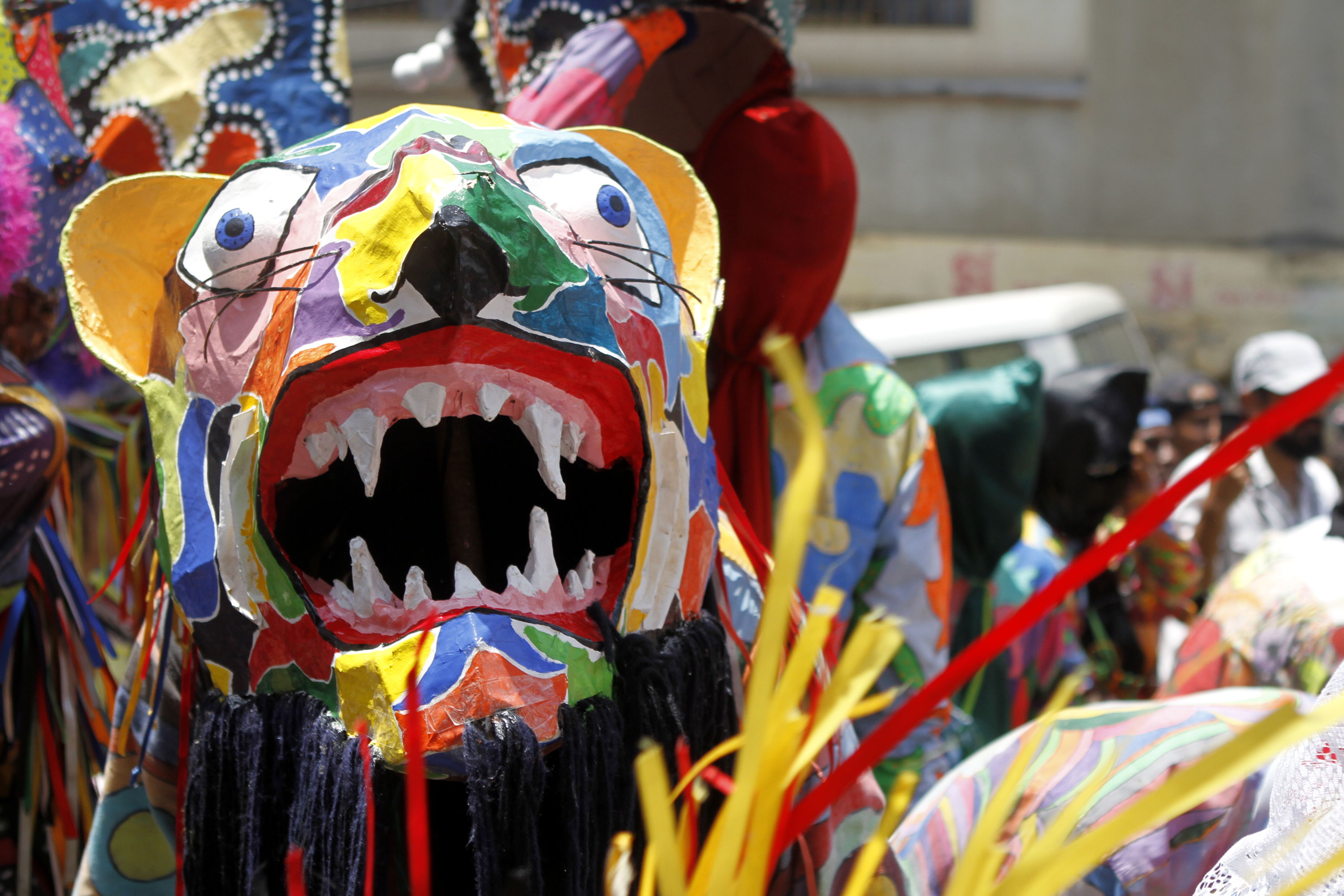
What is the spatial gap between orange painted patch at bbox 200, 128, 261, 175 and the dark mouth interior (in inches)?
34.0

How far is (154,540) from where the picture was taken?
130 centimetres

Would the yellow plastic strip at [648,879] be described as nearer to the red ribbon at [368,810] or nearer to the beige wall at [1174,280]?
the red ribbon at [368,810]

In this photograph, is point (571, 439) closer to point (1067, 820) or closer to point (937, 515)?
point (1067, 820)

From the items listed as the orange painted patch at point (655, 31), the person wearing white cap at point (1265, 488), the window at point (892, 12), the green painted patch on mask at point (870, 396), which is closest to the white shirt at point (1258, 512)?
the person wearing white cap at point (1265, 488)

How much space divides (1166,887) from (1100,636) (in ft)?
7.27

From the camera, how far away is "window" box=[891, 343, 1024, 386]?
5.20m

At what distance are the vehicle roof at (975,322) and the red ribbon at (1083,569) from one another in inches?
174

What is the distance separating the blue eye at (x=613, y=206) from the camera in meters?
1.20

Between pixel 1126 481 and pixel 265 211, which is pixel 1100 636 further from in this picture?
pixel 265 211

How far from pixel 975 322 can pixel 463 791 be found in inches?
178

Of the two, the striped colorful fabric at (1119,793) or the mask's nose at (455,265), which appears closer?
the mask's nose at (455,265)

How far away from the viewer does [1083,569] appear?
60 cm

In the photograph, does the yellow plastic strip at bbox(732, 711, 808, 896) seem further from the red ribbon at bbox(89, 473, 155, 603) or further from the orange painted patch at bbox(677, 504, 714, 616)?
the red ribbon at bbox(89, 473, 155, 603)

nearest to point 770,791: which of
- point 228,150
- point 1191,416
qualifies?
point 228,150
